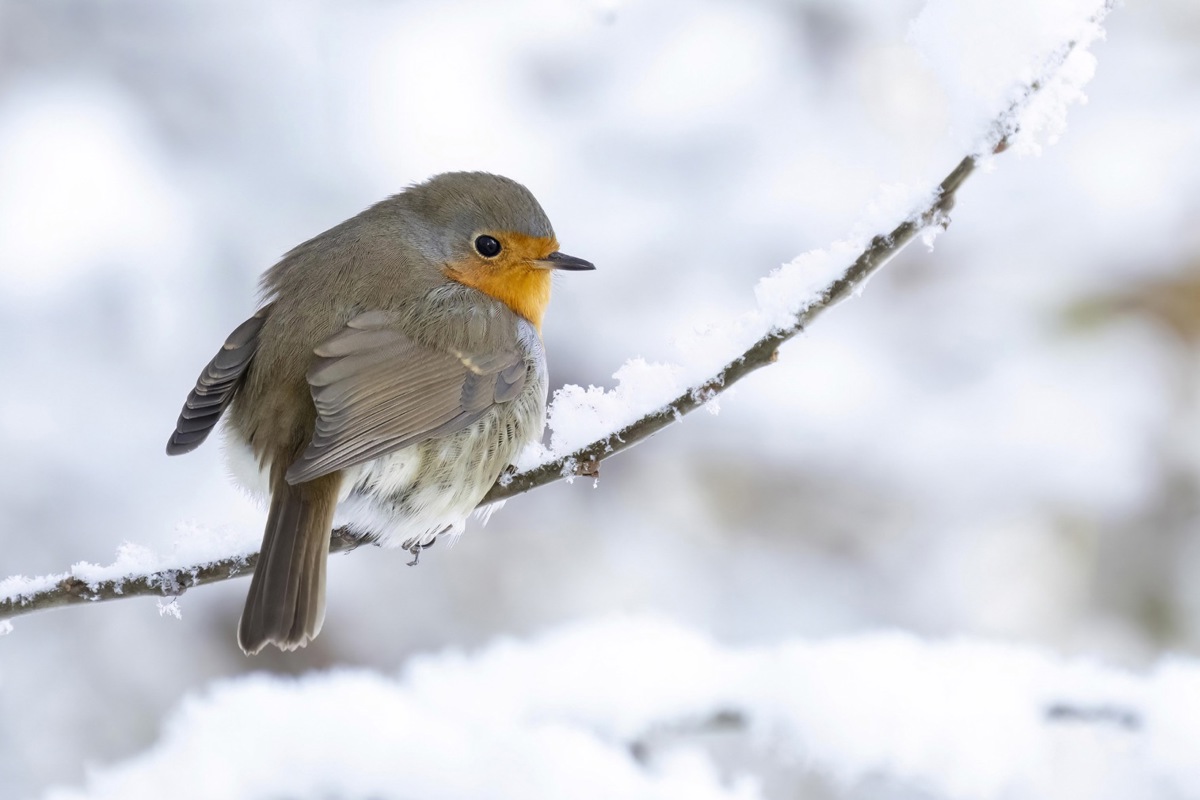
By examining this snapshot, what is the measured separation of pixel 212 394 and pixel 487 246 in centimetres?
85

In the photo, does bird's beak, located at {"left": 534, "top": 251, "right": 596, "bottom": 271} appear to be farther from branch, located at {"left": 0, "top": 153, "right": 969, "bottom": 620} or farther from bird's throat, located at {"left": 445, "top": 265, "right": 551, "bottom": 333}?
branch, located at {"left": 0, "top": 153, "right": 969, "bottom": 620}

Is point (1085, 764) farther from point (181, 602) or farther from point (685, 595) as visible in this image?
point (181, 602)

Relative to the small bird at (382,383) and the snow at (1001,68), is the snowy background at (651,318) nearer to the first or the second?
the small bird at (382,383)

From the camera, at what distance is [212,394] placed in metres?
2.98

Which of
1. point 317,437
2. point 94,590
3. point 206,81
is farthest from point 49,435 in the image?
point 94,590

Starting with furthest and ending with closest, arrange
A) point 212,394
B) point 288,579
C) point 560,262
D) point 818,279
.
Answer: point 560,262 < point 212,394 < point 288,579 < point 818,279

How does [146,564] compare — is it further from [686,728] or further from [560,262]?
[560,262]

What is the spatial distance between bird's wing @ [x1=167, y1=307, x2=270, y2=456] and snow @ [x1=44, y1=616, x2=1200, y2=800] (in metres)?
0.67

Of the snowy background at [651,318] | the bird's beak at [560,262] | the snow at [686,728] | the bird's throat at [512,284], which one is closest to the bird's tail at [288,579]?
the snow at [686,728]

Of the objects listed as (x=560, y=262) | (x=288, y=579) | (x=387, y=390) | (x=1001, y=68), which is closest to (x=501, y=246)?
(x=560, y=262)

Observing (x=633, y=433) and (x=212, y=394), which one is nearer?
(x=633, y=433)

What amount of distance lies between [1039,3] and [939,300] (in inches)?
134

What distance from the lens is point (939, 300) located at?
16.1ft

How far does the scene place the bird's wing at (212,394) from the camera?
293cm
